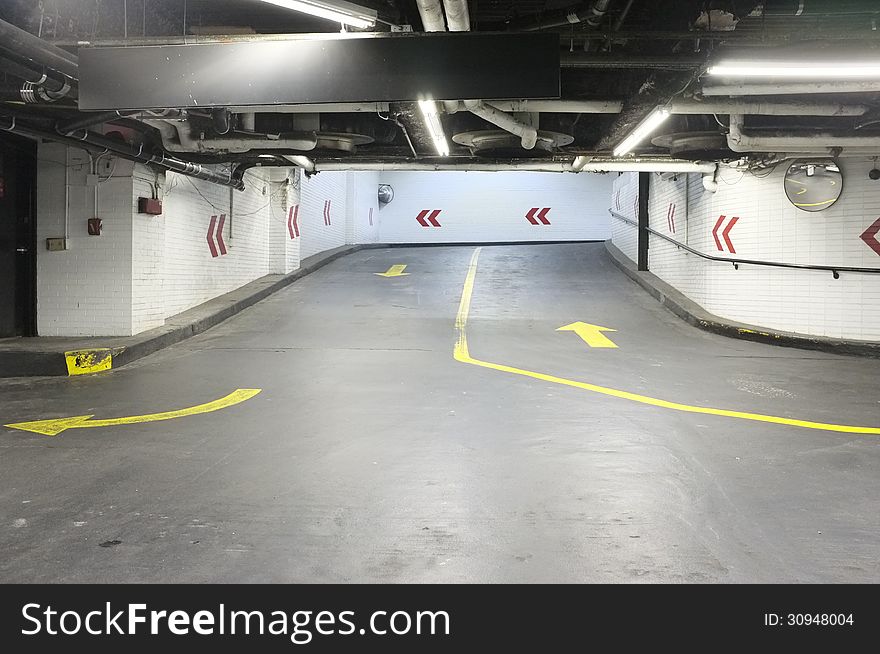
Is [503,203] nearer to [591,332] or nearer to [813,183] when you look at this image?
[591,332]

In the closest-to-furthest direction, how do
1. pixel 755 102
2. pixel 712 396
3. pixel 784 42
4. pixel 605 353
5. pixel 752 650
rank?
1. pixel 752 650
2. pixel 784 42
3. pixel 712 396
4. pixel 755 102
5. pixel 605 353

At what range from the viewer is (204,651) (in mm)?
2211

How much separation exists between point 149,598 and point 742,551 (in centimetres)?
250

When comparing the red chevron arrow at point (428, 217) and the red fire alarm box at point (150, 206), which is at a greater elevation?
the red chevron arrow at point (428, 217)

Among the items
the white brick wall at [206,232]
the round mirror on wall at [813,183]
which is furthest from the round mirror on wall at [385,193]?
the round mirror on wall at [813,183]

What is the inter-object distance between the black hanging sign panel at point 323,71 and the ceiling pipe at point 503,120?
197 cm

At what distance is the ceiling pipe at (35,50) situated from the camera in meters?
4.54

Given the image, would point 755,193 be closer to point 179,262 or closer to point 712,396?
point 712,396

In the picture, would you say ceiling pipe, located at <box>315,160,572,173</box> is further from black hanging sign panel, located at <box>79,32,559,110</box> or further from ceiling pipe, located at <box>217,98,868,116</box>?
black hanging sign panel, located at <box>79,32,559,110</box>

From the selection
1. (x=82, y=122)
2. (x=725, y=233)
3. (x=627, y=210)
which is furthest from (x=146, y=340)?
(x=627, y=210)

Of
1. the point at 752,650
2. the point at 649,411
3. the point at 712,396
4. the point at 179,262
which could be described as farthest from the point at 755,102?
the point at 179,262

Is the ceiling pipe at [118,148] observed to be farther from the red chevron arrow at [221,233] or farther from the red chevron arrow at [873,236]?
the red chevron arrow at [873,236]

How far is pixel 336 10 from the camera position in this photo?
14.6 ft

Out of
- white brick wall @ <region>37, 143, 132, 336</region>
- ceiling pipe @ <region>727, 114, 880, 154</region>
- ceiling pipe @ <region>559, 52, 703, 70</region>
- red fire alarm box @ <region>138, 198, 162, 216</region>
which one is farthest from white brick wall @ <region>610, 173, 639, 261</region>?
white brick wall @ <region>37, 143, 132, 336</region>
